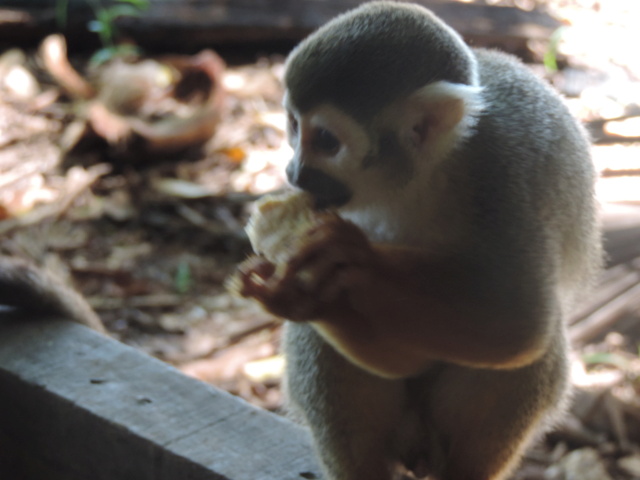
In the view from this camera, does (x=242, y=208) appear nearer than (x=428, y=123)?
No


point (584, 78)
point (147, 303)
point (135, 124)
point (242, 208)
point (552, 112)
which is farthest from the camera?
point (584, 78)

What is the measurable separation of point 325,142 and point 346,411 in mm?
849

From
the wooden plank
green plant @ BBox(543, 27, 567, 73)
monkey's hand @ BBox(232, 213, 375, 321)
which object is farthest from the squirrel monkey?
green plant @ BBox(543, 27, 567, 73)

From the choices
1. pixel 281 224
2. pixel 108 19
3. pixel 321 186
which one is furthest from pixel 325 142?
pixel 108 19

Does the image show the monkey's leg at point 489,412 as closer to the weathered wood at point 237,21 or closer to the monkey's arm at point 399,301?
the monkey's arm at point 399,301

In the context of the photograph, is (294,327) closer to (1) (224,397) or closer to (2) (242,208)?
(1) (224,397)

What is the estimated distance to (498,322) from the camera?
209cm

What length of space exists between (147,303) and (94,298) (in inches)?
11.2

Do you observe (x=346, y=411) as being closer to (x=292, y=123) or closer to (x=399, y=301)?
(x=399, y=301)

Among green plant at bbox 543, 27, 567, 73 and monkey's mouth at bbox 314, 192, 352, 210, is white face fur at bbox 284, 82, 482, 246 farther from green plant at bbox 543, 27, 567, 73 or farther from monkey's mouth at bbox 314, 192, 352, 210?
green plant at bbox 543, 27, 567, 73

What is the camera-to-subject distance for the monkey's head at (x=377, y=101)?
202cm

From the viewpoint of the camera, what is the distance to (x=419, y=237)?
7.15ft

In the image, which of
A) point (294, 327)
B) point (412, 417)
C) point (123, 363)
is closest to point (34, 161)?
point (123, 363)

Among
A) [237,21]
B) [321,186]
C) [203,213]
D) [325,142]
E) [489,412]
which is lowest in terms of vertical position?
[203,213]
